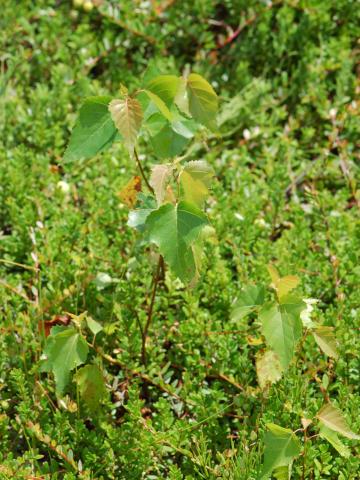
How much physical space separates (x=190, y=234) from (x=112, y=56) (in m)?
2.36

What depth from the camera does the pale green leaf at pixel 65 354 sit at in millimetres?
2203

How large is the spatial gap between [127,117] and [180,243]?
0.37 meters

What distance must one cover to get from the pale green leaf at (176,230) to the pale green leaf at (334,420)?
533 mm

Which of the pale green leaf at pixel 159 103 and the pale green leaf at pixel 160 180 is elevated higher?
the pale green leaf at pixel 159 103

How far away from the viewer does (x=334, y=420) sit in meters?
2.05

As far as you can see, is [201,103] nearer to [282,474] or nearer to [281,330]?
[281,330]

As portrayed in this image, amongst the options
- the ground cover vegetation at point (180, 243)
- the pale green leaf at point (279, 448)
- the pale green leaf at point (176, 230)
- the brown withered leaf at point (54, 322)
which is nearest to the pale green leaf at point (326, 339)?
the ground cover vegetation at point (180, 243)

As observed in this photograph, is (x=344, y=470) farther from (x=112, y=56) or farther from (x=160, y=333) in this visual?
(x=112, y=56)

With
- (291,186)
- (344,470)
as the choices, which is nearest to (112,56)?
(291,186)

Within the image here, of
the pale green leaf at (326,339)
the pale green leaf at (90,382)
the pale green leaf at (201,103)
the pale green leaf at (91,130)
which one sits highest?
the pale green leaf at (201,103)

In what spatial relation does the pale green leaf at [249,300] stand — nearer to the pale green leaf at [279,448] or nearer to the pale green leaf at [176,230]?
the pale green leaf at [176,230]

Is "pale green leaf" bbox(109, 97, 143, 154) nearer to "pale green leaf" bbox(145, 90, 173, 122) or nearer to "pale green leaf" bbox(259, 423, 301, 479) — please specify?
"pale green leaf" bbox(145, 90, 173, 122)

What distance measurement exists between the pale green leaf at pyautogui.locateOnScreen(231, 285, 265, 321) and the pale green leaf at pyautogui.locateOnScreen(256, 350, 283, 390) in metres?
0.15

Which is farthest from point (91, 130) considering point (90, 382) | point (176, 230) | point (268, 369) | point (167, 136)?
point (268, 369)
